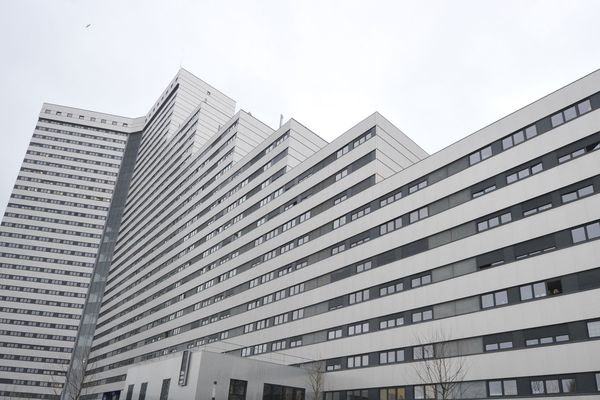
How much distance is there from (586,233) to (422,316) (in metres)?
12.3

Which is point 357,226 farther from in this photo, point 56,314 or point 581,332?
point 56,314

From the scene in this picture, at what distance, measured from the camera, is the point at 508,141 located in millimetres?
34594

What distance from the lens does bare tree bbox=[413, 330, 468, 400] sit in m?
32.0

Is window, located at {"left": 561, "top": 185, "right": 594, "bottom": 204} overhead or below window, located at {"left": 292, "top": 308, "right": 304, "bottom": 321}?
overhead

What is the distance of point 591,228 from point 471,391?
12.1 metres

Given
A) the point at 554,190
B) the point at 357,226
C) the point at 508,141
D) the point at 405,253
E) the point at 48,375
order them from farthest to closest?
the point at 48,375
the point at 357,226
the point at 405,253
the point at 508,141
the point at 554,190

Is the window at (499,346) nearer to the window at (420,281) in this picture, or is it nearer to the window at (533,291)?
the window at (533,291)

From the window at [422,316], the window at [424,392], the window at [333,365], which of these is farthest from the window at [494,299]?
the window at [333,365]

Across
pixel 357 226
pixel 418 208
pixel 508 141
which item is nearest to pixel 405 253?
pixel 418 208

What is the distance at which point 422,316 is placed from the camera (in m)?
35.9

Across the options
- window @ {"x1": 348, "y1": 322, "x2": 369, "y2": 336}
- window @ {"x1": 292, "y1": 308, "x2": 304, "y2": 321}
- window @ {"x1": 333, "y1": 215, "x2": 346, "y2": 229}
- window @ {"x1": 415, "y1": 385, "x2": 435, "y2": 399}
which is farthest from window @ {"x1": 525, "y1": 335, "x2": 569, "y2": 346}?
window @ {"x1": 292, "y1": 308, "x2": 304, "y2": 321}

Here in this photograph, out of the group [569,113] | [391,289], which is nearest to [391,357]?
[391,289]

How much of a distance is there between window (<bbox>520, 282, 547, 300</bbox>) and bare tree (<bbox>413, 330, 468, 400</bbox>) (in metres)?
5.60

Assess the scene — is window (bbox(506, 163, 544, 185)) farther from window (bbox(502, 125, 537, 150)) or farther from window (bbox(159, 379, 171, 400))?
window (bbox(159, 379, 171, 400))
